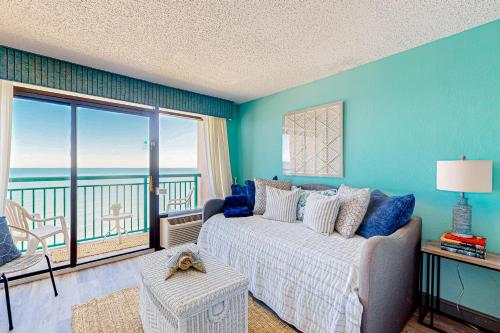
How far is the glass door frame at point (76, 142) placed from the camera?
2.48m

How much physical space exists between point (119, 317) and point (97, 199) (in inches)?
101

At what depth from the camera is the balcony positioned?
3.24 metres

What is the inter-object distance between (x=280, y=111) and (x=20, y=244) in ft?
14.1

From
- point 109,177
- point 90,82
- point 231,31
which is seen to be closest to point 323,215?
point 231,31

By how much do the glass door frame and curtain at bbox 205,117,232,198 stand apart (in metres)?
0.92

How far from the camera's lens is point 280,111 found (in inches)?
137

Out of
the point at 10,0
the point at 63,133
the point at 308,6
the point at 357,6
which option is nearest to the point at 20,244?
the point at 63,133

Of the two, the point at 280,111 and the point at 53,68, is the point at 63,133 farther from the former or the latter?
the point at 280,111

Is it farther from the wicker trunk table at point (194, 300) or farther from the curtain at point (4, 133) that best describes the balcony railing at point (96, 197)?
the wicker trunk table at point (194, 300)

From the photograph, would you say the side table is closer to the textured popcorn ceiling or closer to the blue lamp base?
the blue lamp base

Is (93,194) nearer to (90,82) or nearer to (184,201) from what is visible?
(184,201)

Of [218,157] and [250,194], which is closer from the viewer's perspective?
[250,194]

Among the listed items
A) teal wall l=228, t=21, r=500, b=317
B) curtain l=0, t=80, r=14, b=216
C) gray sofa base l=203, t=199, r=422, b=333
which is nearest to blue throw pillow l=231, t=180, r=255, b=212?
teal wall l=228, t=21, r=500, b=317

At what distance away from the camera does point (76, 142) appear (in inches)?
105
